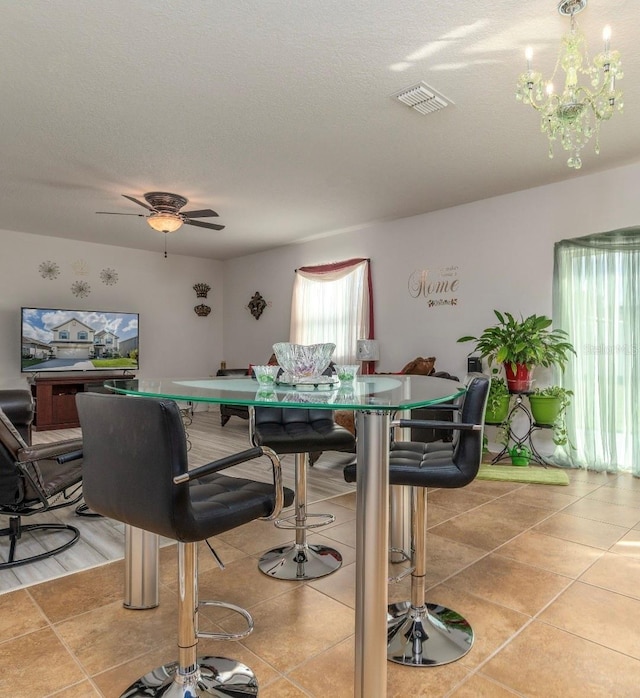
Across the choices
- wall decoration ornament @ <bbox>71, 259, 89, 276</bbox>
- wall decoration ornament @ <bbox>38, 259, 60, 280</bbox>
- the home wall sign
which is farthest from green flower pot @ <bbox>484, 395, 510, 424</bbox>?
wall decoration ornament @ <bbox>38, 259, 60, 280</bbox>

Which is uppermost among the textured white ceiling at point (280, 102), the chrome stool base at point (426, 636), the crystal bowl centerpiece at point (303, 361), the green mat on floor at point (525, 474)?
the textured white ceiling at point (280, 102)

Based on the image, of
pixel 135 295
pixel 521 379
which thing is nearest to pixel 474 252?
pixel 521 379

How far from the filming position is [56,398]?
6.33m

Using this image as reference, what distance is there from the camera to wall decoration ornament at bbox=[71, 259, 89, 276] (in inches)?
270

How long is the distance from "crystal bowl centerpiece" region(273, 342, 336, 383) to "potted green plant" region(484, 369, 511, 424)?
9.03ft

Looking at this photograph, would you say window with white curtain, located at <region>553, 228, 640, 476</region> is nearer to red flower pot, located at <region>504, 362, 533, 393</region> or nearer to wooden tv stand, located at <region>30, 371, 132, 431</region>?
red flower pot, located at <region>504, 362, 533, 393</region>

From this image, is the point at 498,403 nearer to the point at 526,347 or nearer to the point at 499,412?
the point at 499,412

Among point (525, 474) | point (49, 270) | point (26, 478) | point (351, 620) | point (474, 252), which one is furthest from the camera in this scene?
point (49, 270)

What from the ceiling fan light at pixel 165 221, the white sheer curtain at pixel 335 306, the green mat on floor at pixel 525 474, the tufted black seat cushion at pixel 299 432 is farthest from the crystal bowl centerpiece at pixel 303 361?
the white sheer curtain at pixel 335 306

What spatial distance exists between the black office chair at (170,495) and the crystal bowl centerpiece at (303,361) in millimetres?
555

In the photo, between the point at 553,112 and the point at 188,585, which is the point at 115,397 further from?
the point at 553,112

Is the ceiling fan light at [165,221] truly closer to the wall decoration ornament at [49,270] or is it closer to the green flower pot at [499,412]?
the wall decoration ornament at [49,270]

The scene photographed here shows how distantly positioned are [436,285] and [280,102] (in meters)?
2.93

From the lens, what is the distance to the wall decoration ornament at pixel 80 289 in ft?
22.6
